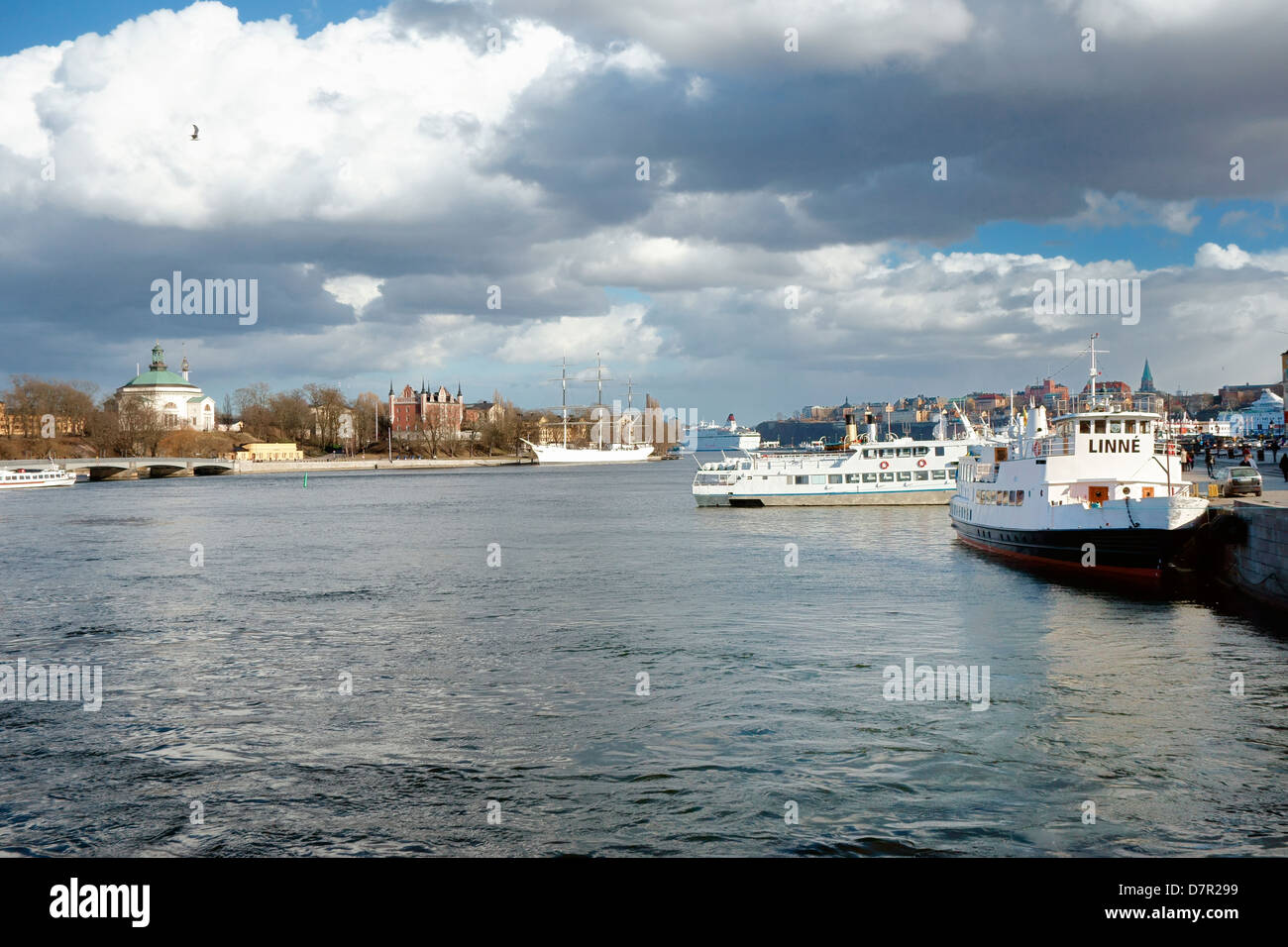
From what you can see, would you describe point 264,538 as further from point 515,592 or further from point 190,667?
point 190,667

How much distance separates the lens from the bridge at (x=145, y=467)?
143 metres

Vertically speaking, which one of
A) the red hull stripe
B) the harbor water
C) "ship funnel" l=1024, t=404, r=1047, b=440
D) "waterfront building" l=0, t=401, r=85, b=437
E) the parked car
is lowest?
the harbor water

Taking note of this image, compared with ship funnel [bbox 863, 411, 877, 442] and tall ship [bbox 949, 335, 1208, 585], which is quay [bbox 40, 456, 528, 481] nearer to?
ship funnel [bbox 863, 411, 877, 442]

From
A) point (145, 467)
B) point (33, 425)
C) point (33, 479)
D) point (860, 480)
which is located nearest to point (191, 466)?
point (145, 467)

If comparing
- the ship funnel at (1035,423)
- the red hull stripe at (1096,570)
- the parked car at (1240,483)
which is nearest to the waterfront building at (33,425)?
the ship funnel at (1035,423)

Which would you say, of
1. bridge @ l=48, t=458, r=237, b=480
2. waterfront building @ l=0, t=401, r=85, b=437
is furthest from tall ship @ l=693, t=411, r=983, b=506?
waterfront building @ l=0, t=401, r=85, b=437

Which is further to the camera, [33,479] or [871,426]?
[33,479]

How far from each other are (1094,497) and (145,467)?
6110 inches

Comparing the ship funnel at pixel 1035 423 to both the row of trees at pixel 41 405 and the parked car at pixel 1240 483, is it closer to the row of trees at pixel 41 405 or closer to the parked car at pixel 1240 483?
the parked car at pixel 1240 483

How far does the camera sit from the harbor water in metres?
11.9

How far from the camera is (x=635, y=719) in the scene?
658 inches

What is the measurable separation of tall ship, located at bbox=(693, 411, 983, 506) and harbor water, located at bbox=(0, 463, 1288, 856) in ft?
125

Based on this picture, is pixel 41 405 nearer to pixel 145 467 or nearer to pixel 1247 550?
pixel 145 467
